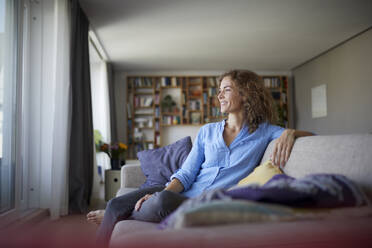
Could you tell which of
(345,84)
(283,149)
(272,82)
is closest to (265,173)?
(283,149)

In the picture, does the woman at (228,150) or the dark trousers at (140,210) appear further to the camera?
the woman at (228,150)

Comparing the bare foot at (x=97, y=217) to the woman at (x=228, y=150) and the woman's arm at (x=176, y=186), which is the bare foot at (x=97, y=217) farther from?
the woman's arm at (x=176, y=186)

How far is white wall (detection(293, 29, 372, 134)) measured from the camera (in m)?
5.20

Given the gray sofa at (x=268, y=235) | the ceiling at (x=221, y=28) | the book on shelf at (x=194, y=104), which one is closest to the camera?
the gray sofa at (x=268, y=235)

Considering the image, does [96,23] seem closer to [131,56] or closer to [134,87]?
[131,56]

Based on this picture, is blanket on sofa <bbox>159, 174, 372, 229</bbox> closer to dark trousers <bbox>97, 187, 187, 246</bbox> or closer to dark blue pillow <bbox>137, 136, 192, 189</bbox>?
dark trousers <bbox>97, 187, 187, 246</bbox>

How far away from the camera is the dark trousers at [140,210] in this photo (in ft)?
4.15

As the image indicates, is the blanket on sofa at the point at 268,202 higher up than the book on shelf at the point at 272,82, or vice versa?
the book on shelf at the point at 272,82

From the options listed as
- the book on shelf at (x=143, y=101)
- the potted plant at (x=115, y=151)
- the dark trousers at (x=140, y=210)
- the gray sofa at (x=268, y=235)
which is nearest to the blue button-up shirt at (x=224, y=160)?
the dark trousers at (x=140, y=210)

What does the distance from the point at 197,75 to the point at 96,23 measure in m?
3.61

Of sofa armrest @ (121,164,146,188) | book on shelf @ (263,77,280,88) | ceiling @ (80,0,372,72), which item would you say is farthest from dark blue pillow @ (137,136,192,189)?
book on shelf @ (263,77,280,88)

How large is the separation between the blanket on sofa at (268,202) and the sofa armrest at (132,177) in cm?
186

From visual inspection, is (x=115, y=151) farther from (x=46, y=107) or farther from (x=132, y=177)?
(x=132, y=177)

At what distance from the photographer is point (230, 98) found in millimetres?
1875
